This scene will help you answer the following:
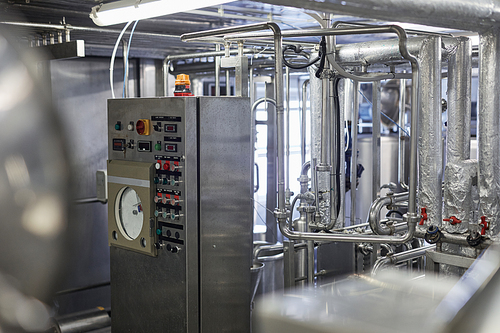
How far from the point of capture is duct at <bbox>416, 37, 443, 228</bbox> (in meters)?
2.15

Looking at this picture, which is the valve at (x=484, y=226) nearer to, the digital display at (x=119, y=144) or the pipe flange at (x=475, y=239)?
the pipe flange at (x=475, y=239)

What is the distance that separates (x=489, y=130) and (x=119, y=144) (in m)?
1.68

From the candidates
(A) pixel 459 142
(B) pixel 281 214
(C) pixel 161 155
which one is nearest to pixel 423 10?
(A) pixel 459 142

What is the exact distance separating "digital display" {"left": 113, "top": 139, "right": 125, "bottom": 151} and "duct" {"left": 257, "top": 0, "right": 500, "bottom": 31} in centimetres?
131

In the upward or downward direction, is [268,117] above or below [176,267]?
above

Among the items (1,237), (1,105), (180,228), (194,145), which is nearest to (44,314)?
(1,237)

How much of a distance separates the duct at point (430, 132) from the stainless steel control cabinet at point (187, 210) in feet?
2.52

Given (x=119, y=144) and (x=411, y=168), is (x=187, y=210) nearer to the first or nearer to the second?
(x=119, y=144)

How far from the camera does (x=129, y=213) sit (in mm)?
2475

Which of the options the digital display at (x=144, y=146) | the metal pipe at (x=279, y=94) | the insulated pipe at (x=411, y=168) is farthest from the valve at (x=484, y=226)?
the digital display at (x=144, y=146)

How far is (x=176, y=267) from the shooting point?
2.27 meters

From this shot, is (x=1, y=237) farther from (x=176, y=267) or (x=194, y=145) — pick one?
(x=194, y=145)

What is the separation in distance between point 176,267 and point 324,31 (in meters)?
1.19

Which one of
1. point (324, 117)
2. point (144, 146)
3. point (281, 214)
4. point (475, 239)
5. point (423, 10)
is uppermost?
point (423, 10)
